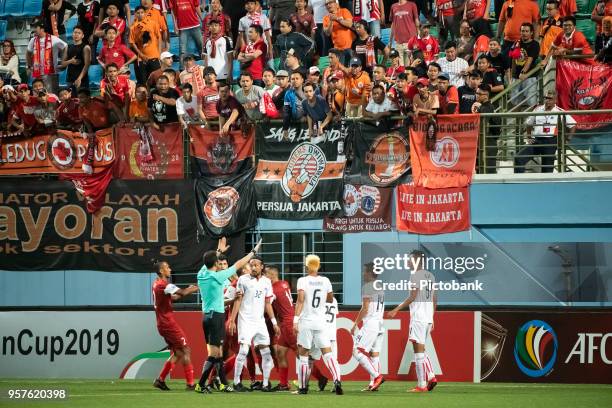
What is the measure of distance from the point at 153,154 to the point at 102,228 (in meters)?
1.75

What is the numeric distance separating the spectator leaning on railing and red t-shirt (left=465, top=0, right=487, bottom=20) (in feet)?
7.82

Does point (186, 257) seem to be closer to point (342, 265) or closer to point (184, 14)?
point (342, 265)

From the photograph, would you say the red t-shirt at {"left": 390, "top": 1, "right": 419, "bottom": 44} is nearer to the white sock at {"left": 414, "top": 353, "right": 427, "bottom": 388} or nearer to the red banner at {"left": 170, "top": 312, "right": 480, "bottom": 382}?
the red banner at {"left": 170, "top": 312, "right": 480, "bottom": 382}

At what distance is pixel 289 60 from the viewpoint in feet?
76.3

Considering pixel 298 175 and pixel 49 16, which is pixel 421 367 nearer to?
pixel 298 175

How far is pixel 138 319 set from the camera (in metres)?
22.0

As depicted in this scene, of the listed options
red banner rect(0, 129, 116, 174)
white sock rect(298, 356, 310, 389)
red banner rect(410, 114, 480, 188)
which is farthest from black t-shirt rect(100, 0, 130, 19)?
white sock rect(298, 356, 310, 389)

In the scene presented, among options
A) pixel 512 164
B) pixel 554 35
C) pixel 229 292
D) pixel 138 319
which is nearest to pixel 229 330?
pixel 229 292

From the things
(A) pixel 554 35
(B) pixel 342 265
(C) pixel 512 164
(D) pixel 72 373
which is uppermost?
(A) pixel 554 35

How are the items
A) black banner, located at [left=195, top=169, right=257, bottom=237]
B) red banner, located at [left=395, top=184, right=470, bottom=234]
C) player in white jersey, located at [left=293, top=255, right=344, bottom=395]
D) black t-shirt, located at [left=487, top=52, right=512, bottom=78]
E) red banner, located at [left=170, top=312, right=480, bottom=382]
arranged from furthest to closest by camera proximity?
1. black banner, located at [left=195, top=169, right=257, bottom=237]
2. black t-shirt, located at [left=487, top=52, right=512, bottom=78]
3. red banner, located at [left=395, top=184, right=470, bottom=234]
4. red banner, located at [left=170, top=312, right=480, bottom=382]
5. player in white jersey, located at [left=293, top=255, right=344, bottom=395]

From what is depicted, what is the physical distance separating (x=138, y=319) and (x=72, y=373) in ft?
4.91

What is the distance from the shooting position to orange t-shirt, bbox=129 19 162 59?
25578 millimetres

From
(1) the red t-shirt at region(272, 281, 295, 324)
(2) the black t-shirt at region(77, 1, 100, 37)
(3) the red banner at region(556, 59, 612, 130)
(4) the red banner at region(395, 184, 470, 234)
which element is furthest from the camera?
(2) the black t-shirt at region(77, 1, 100, 37)

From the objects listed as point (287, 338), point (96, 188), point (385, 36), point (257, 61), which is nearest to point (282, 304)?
point (287, 338)
